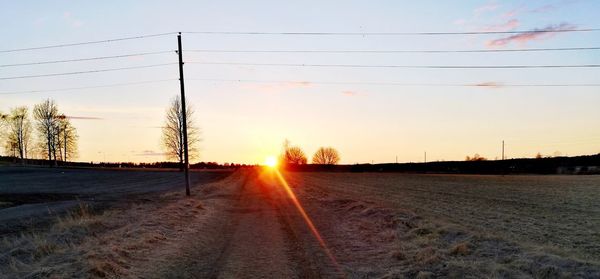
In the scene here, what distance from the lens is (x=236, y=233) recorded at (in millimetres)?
16000

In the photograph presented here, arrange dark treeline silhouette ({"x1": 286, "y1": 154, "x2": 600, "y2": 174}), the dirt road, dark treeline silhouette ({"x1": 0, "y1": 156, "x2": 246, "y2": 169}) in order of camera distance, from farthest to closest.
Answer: dark treeline silhouette ({"x1": 0, "y1": 156, "x2": 246, "y2": 169}) → dark treeline silhouette ({"x1": 286, "y1": 154, "x2": 600, "y2": 174}) → the dirt road

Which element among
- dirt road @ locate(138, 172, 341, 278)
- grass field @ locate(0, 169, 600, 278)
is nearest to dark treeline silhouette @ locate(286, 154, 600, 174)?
grass field @ locate(0, 169, 600, 278)

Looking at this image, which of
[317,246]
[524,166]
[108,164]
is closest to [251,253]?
[317,246]

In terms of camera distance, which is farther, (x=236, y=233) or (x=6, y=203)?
(x=6, y=203)

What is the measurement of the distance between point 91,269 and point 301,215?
12266mm

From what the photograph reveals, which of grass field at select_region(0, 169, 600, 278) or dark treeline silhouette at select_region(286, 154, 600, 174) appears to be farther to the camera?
dark treeline silhouette at select_region(286, 154, 600, 174)

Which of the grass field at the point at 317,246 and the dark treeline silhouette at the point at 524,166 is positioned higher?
the grass field at the point at 317,246

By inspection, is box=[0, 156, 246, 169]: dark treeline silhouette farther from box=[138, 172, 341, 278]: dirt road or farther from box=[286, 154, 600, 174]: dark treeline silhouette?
box=[138, 172, 341, 278]: dirt road

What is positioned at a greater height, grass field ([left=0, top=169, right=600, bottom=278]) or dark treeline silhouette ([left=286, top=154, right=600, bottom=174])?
grass field ([left=0, top=169, right=600, bottom=278])

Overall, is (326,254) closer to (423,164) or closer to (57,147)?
(423,164)

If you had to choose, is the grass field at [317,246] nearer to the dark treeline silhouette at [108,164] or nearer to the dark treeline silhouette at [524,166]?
the dark treeline silhouette at [524,166]

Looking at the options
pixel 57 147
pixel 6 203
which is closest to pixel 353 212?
pixel 6 203

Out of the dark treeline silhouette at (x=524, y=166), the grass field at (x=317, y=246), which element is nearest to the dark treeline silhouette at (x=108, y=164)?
the dark treeline silhouette at (x=524, y=166)

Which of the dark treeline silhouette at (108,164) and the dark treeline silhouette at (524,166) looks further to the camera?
the dark treeline silhouette at (108,164)
